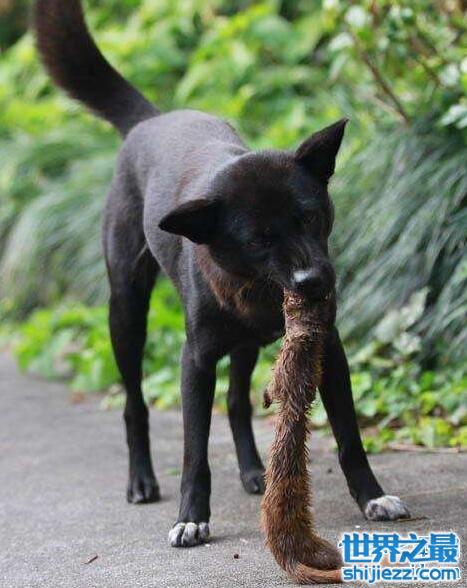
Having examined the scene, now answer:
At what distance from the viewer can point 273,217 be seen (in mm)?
3139

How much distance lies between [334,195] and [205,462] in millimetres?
2730

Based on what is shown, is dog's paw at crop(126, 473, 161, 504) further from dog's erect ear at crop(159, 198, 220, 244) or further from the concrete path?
dog's erect ear at crop(159, 198, 220, 244)


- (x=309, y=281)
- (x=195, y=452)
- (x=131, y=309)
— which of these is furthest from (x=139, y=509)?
(x=309, y=281)

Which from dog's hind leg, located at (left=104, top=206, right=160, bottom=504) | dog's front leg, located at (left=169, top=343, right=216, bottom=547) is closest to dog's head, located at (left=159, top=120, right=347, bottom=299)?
dog's front leg, located at (left=169, top=343, right=216, bottom=547)

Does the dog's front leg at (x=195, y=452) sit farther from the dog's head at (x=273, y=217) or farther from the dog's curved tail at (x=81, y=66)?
the dog's curved tail at (x=81, y=66)

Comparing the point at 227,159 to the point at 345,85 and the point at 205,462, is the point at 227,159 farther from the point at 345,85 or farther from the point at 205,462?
the point at 345,85

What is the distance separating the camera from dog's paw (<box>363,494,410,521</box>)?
136 inches

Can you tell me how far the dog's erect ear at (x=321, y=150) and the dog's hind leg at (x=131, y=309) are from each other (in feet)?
3.93

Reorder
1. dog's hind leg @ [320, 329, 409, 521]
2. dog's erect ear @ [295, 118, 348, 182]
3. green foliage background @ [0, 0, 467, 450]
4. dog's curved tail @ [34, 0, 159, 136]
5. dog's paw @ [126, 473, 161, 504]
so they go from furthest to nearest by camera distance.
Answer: green foliage background @ [0, 0, 467, 450], dog's curved tail @ [34, 0, 159, 136], dog's paw @ [126, 473, 161, 504], dog's hind leg @ [320, 329, 409, 521], dog's erect ear @ [295, 118, 348, 182]

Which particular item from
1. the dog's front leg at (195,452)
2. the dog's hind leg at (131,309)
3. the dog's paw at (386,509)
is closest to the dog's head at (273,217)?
the dog's front leg at (195,452)

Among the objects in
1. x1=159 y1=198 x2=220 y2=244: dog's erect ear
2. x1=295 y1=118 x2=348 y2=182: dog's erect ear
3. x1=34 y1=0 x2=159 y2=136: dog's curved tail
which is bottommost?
x1=159 y1=198 x2=220 y2=244: dog's erect ear

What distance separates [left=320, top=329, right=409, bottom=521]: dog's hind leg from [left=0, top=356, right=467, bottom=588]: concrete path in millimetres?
97

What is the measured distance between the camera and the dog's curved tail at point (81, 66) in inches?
186

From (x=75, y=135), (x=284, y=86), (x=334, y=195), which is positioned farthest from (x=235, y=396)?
(x=75, y=135)
